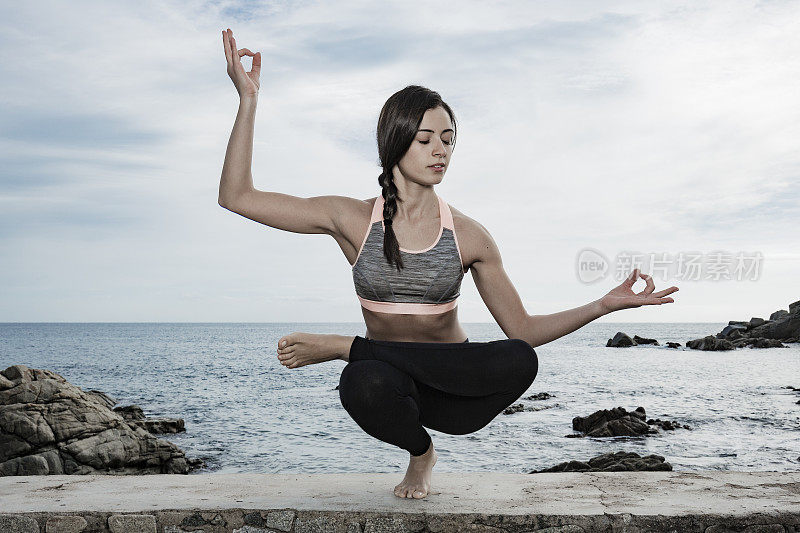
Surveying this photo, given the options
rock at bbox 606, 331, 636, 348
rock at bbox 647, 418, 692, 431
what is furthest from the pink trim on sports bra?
rock at bbox 606, 331, 636, 348

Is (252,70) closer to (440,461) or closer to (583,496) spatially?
(583,496)

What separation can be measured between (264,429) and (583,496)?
48.0 feet

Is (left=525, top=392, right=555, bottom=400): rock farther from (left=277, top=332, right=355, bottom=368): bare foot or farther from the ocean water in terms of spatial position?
(left=277, top=332, right=355, bottom=368): bare foot

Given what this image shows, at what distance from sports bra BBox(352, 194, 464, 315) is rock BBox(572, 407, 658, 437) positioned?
12.2m

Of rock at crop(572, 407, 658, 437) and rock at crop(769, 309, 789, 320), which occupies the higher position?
rock at crop(769, 309, 789, 320)

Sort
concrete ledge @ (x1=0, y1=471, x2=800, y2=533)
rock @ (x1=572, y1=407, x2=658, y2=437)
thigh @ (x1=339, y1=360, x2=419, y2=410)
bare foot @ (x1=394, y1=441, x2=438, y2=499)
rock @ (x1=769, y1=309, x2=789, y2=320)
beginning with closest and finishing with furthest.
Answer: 1. thigh @ (x1=339, y1=360, x2=419, y2=410)
2. concrete ledge @ (x1=0, y1=471, x2=800, y2=533)
3. bare foot @ (x1=394, y1=441, x2=438, y2=499)
4. rock @ (x1=572, y1=407, x2=658, y2=437)
5. rock @ (x1=769, y1=309, x2=789, y2=320)

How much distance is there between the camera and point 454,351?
2.62 metres

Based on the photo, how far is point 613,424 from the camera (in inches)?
553

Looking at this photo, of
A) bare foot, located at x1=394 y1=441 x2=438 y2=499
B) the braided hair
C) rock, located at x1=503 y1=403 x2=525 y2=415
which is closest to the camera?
the braided hair

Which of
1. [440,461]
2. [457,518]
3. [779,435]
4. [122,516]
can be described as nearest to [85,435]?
[440,461]

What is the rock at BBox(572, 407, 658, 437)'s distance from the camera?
45.6 ft

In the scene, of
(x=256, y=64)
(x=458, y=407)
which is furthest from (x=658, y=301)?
(x=256, y=64)

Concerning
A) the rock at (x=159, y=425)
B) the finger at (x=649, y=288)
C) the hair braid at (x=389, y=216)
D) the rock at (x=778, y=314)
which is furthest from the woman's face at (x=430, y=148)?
the rock at (x=778, y=314)

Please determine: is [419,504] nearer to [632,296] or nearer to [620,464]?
[632,296]
